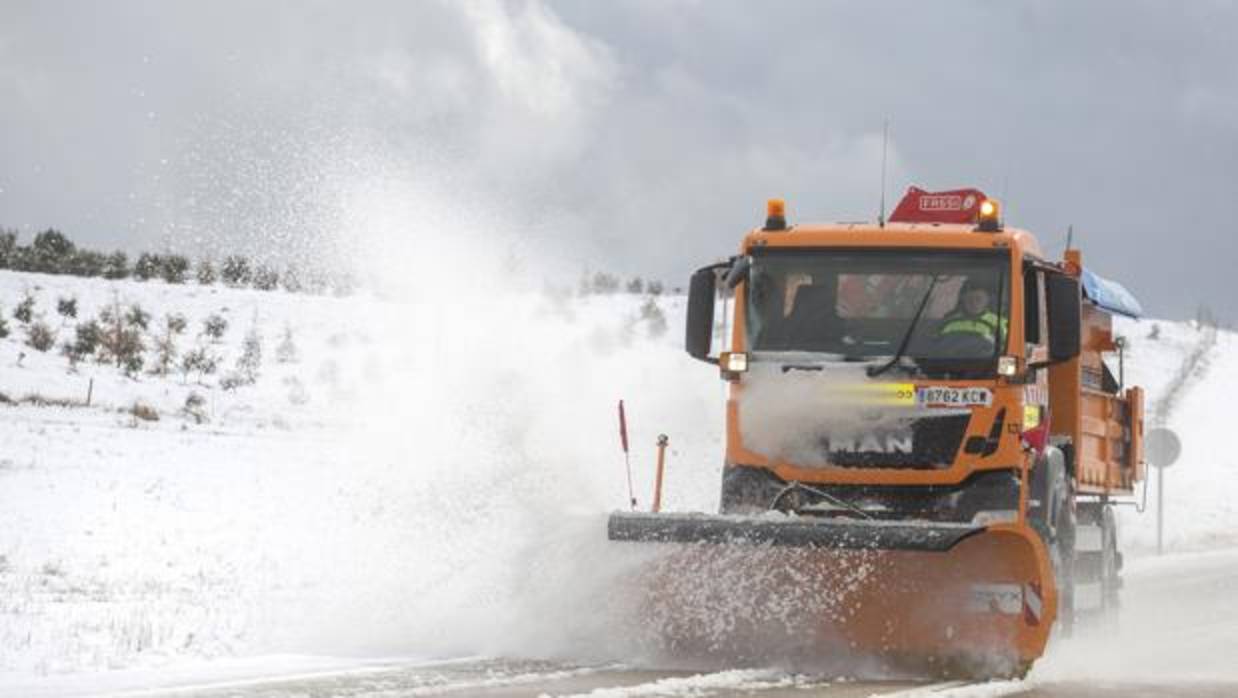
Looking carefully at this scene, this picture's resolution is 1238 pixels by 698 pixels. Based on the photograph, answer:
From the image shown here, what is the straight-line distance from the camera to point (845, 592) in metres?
10.4

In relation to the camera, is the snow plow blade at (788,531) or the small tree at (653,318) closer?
the snow plow blade at (788,531)

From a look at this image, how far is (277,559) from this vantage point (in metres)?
17.9

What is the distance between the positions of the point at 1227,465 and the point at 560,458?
31.0 metres

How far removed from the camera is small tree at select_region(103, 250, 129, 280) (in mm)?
57875

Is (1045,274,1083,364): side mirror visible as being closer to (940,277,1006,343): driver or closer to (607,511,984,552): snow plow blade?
(940,277,1006,343): driver

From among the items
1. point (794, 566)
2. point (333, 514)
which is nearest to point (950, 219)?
point (794, 566)

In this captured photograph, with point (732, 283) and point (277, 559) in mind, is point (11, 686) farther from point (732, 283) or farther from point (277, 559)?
point (277, 559)

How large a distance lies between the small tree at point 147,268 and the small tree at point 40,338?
1697cm

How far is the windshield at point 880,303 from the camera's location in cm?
1125

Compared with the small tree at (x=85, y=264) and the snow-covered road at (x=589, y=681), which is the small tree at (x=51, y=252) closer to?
the small tree at (x=85, y=264)

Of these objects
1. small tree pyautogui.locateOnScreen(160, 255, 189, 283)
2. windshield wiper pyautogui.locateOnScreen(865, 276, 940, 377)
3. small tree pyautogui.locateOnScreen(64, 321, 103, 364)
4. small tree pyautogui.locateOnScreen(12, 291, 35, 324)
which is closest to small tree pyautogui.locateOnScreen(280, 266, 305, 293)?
small tree pyautogui.locateOnScreen(160, 255, 189, 283)

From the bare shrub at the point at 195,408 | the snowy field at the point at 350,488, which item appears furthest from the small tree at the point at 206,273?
the bare shrub at the point at 195,408

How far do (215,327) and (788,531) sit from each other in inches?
1596

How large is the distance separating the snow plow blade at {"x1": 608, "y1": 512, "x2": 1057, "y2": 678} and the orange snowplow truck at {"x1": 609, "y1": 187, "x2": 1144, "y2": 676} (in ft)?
0.04
